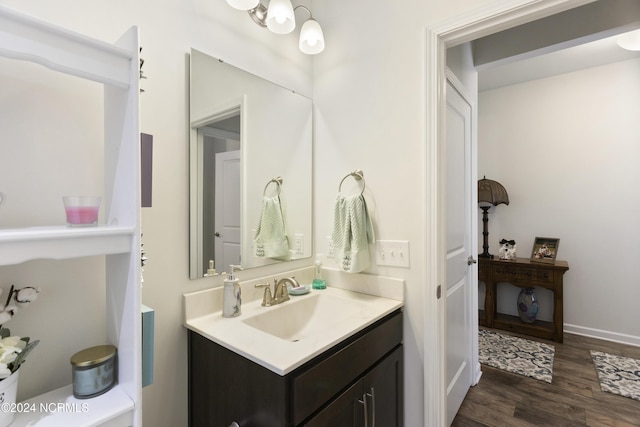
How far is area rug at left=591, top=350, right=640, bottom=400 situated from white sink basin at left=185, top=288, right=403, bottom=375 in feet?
6.54

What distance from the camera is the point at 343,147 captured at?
1.67m

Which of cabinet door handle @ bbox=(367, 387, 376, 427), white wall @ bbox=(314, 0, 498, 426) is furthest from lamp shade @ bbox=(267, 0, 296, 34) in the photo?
cabinet door handle @ bbox=(367, 387, 376, 427)

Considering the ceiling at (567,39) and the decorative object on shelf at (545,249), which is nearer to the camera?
the ceiling at (567,39)

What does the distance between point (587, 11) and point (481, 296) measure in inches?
111

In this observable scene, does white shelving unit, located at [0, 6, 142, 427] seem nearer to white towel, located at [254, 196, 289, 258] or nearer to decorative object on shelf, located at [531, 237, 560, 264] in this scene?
white towel, located at [254, 196, 289, 258]

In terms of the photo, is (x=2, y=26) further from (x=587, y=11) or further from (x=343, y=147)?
(x=587, y=11)

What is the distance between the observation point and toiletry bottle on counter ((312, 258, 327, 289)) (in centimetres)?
166

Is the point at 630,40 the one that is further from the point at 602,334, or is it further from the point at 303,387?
the point at 303,387

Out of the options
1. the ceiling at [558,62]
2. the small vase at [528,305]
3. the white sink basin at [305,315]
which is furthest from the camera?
the small vase at [528,305]

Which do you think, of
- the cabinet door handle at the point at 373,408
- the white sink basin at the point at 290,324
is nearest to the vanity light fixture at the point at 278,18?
the white sink basin at the point at 290,324

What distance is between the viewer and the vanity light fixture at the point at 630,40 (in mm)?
2209

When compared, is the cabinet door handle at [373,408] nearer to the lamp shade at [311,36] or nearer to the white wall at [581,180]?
the lamp shade at [311,36]

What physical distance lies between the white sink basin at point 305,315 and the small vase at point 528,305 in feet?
8.03

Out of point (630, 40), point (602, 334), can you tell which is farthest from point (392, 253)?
point (602, 334)
